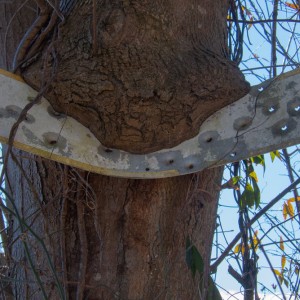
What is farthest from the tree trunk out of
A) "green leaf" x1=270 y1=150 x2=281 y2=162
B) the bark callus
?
"green leaf" x1=270 y1=150 x2=281 y2=162

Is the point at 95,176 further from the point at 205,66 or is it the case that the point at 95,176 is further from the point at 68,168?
the point at 205,66

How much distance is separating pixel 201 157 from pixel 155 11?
343mm

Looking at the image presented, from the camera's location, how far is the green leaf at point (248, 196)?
2.09 meters

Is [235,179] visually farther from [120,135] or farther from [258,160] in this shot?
[120,135]

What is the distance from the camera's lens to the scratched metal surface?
1.43 meters

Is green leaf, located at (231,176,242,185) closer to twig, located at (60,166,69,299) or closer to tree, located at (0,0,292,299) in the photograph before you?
tree, located at (0,0,292,299)

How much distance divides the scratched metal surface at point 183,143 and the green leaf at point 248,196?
59 cm

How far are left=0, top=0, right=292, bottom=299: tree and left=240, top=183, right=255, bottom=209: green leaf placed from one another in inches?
20.7

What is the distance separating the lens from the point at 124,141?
1432 mm

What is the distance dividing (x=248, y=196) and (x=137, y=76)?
2.74ft

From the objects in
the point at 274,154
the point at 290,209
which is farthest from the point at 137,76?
the point at 290,209

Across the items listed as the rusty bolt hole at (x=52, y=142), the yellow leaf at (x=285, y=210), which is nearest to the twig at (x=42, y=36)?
the rusty bolt hole at (x=52, y=142)

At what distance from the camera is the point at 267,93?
1541mm

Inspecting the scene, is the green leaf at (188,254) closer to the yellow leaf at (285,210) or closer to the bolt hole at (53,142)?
the bolt hole at (53,142)
